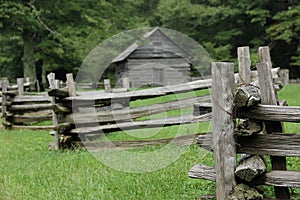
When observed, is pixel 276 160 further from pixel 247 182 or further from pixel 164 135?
pixel 164 135

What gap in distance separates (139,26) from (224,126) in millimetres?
25763

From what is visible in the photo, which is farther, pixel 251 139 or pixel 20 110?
pixel 20 110

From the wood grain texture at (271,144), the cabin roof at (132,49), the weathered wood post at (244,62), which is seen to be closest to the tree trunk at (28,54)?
the cabin roof at (132,49)

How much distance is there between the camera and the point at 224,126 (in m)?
3.55

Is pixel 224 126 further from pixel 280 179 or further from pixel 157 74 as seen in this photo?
pixel 157 74

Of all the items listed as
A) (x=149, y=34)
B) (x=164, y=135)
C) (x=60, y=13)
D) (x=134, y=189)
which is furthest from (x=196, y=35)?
(x=134, y=189)

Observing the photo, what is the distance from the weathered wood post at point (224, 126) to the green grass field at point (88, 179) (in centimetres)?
80

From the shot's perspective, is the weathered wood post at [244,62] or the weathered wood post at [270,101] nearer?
the weathered wood post at [270,101]

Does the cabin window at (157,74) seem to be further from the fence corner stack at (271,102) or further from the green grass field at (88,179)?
the fence corner stack at (271,102)

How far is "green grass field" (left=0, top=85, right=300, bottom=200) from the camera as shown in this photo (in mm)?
4617

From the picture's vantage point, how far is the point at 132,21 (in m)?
25.5

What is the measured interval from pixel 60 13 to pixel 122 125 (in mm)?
17762

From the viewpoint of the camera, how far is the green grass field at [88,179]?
182 inches

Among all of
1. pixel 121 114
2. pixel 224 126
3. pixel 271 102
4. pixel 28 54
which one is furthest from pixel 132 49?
pixel 224 126
